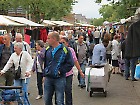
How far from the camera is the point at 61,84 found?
22.6ft

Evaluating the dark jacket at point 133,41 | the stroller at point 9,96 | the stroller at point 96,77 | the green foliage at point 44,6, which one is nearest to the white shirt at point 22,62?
the stroller at point 9,96

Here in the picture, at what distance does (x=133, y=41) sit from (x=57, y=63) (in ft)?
7.58

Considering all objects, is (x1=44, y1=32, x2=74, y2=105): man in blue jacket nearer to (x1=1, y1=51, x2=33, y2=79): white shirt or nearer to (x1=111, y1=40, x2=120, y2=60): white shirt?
(x1=1, y1=51, x2=33, y2=79): white shirt

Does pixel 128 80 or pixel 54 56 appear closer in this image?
pixel 54 56

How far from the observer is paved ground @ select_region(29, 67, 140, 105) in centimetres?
968

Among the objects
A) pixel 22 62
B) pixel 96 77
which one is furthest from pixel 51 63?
pixel 96 77

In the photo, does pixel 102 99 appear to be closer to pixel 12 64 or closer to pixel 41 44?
pixel 41 44

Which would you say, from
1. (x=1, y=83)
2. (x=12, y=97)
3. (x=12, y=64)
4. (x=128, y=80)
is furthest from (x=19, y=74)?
(x=128, y=80)

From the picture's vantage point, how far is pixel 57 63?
22.2 ft

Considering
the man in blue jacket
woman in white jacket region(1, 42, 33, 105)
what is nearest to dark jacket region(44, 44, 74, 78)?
the man in blue jacket

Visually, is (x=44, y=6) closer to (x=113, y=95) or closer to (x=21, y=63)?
(x=113, y=95)

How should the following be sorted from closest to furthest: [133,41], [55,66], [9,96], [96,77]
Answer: [133,41]
[55,66]
[9,96]
[96,77]

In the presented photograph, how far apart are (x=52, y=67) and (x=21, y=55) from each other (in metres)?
1.89

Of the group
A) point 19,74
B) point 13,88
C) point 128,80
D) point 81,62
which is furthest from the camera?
point 128,80
